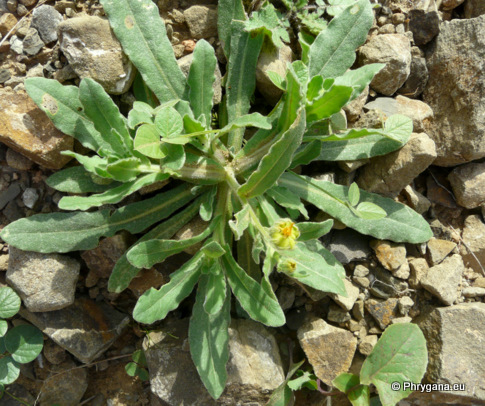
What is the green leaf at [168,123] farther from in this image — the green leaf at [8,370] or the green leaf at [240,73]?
the green leaf at [8,370]

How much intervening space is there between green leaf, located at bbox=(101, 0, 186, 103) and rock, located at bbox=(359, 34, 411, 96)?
1.42 metres

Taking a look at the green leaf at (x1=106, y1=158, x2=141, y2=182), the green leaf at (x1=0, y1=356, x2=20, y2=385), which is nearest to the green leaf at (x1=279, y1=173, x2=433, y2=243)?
the green leaf at (x1=106, y1=158, x2=141, y2=182)

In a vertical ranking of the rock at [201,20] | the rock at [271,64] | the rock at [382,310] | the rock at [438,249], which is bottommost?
the rock at [382,310]

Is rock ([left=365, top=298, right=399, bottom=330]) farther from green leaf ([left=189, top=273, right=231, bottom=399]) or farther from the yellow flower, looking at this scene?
the yellow flower

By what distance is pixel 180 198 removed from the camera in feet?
10.1

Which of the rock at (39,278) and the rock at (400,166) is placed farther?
the rock at (400,166)

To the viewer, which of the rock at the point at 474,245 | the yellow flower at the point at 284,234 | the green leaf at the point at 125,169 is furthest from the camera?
the rock at the point at 474,245

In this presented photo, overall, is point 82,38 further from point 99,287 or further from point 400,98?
point 400,98

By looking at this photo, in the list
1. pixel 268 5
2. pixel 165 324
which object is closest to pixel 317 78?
pixel 268 5

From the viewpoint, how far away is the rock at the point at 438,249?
3318mm

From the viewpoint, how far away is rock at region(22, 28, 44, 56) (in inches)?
119

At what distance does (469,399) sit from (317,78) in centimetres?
252

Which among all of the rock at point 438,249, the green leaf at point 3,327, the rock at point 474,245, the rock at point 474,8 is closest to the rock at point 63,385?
the green leaf at point 3,327

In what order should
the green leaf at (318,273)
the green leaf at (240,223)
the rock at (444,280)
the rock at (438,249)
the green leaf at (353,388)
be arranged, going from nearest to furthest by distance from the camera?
the green leaf at (240,223)
the green leaf at (318,273)
the green leaf at (353,388)
the rock at (444,280)
the rock at (438,249)
